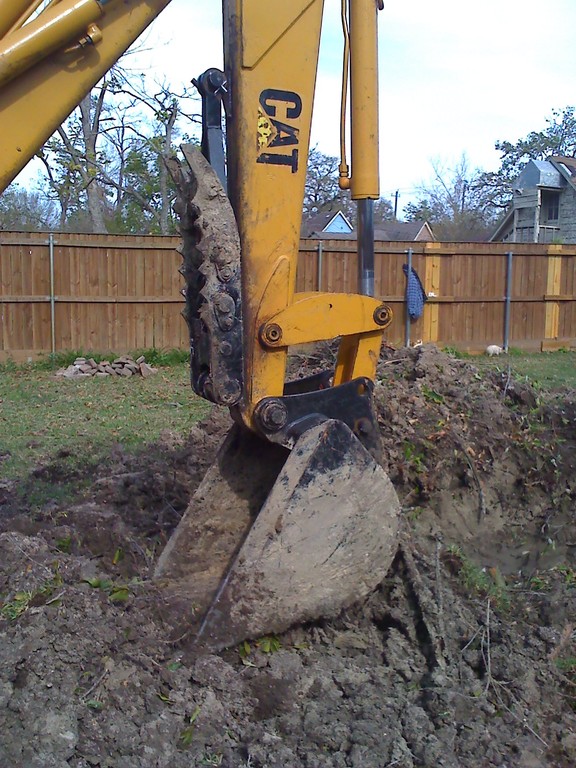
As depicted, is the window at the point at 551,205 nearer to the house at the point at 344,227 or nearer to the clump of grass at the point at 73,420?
the house at the point at 344,227

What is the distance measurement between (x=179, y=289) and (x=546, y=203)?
1050 inches

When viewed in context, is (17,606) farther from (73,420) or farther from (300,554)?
(73,420)

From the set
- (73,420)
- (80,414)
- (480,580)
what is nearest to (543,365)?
(80,414)

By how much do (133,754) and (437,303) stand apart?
13.2m

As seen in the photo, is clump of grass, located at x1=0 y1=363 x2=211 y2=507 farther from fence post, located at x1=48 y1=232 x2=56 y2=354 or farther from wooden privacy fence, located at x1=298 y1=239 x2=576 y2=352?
wooden privacy fence, located at x1=298 y1=239 x2=576 y2=352

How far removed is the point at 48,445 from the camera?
7320mm

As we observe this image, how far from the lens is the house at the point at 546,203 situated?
112 feet

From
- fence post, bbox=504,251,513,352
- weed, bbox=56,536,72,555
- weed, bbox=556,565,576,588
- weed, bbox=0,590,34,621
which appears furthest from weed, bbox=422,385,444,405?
fence post, bbox=504,251,513,352

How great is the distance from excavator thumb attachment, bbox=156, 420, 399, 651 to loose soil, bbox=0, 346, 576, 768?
138 millimetres

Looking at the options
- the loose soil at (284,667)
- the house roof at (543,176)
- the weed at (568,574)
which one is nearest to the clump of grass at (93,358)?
the loose soil at (284,667)

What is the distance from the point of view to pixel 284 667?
3.24m

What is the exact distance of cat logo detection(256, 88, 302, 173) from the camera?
3.20 meters

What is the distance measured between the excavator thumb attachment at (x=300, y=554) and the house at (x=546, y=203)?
32961 millimetres

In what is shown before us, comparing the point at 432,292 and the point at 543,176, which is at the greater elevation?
the point at 543,176
